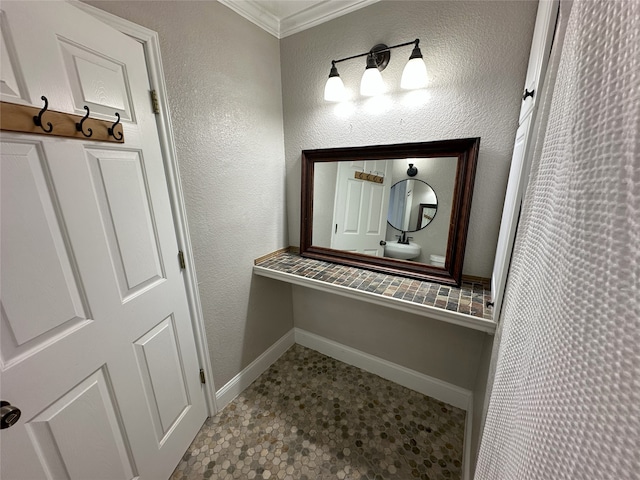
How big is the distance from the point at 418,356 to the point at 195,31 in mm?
2225

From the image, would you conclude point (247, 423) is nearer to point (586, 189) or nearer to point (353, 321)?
point (353, 321)

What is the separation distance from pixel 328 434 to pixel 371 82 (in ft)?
6.51

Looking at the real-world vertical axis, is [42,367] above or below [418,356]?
above

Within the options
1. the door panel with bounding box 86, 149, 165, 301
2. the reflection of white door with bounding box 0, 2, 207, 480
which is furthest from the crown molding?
the door panel with bounding box 86, 149, 165, 301

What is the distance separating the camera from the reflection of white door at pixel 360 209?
1.53 m

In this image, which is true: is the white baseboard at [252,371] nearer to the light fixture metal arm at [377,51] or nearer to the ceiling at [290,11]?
the light fixture metal arm at [377,51]

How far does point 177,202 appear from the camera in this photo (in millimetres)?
1104

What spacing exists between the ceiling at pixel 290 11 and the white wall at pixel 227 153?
5 cm

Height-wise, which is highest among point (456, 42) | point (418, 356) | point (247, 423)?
point (456, 42)

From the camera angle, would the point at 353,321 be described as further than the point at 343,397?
Yes

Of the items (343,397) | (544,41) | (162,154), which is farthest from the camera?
(343,397)

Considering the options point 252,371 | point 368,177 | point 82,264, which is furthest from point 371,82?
point 252,371

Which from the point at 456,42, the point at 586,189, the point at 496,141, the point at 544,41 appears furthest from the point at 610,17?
the point at 456,42

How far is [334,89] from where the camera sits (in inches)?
53.8
